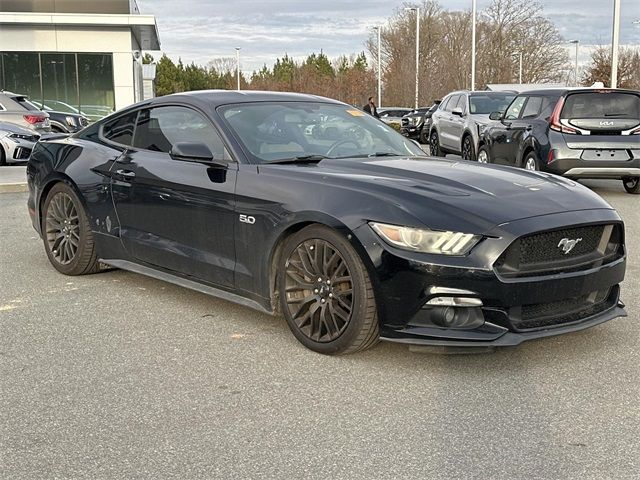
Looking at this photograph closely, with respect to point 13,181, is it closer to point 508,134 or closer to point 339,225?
point 508,134

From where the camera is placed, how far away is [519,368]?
420 cm

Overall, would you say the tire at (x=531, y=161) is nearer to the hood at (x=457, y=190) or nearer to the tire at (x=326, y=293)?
the hood at (x=457, y=190)

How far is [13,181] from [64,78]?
24756 mm

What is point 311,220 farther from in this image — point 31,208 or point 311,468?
point 31,208

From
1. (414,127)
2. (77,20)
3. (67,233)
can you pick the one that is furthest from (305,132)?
(77,20)

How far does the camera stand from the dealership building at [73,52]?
35.0 m

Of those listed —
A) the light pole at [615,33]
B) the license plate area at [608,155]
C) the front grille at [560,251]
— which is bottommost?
the license plate area at [608,155]

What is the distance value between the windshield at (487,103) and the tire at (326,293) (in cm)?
1142

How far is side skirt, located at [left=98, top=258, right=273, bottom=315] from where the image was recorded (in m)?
4.75

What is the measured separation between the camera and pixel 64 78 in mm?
35875

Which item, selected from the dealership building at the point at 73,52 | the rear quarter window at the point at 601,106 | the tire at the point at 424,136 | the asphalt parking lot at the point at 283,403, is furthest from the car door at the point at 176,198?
the dealership building at the point at 73,52

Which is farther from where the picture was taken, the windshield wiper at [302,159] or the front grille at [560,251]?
the windshield wiper at [302,159]

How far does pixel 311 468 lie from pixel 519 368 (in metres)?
1.58

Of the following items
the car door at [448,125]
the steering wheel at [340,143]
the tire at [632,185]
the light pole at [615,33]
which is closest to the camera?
the steering wheel at [340,143]
